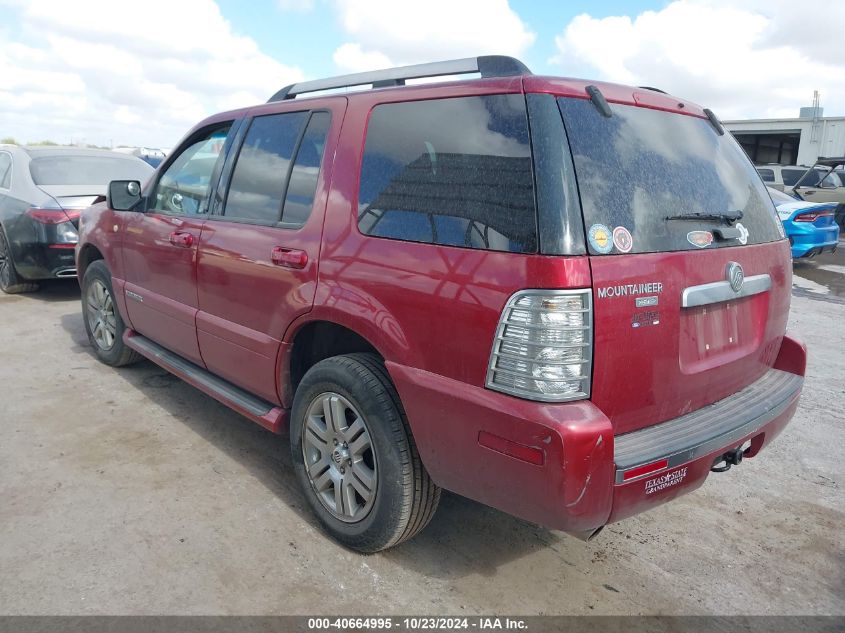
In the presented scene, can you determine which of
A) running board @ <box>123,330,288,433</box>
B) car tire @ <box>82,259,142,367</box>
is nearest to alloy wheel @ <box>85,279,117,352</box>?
car tire @ <box>82,259,142,367</box>

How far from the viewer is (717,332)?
2.58 meters

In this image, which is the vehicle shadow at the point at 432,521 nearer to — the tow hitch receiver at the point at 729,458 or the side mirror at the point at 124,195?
the tow hitch receiver at the point at 729,458

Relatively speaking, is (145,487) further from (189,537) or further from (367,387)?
(367,387)

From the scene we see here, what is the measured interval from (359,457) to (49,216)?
581cm

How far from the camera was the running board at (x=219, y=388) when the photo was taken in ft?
10.8

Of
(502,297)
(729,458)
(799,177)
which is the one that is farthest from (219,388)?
(799,177)

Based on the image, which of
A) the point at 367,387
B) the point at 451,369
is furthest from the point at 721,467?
the point at 367,387

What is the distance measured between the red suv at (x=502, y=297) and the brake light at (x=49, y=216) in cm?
446

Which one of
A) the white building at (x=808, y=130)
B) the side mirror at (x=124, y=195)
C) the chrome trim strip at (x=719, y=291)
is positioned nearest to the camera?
the chrome trim strip at (x=719, y=291)

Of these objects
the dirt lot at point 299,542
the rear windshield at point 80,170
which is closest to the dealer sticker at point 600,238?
the dirt lot at point 299,542

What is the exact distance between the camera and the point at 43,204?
7.05 m

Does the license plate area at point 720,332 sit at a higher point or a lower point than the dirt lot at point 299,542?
higher

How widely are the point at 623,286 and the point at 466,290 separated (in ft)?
1.71

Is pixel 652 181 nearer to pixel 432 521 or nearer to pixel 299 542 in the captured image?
pixel 432 521
